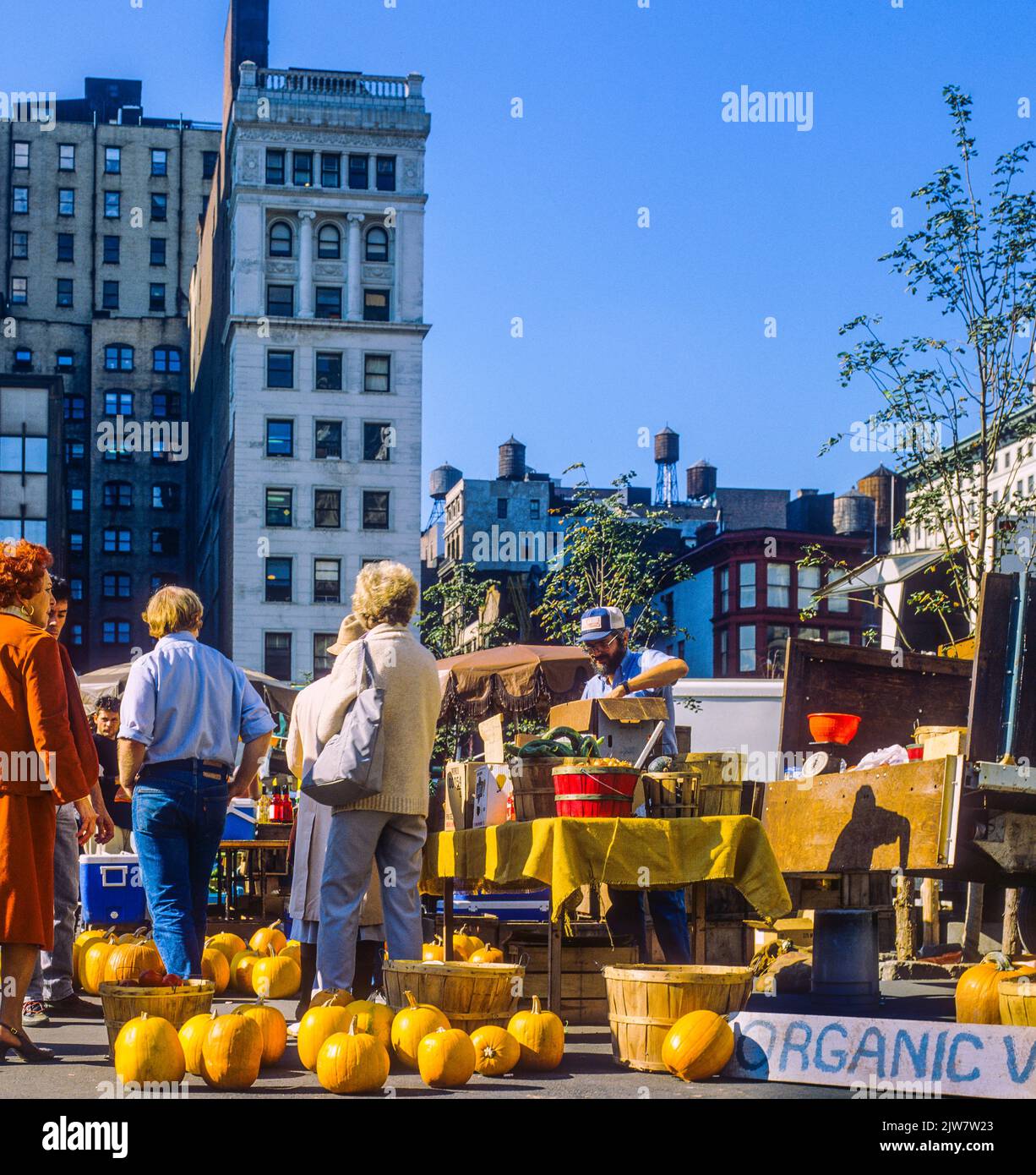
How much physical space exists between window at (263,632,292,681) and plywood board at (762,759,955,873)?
2117 inches

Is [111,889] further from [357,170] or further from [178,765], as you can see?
[357,170]

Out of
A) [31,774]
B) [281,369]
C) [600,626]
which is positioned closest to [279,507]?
[281,369]

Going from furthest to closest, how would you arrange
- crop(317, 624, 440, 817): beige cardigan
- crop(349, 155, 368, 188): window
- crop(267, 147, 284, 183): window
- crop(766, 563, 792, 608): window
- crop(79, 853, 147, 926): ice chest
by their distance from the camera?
crop(766, 563, 792, 608): window, crop(349, 155, 368, 188): window, crop(267, 147, 284, 183): window, crop(79, 853, 147, 926): ice chest, crop(317, 624, 440, 817): beige cardigan

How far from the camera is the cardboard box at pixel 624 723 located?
8875 mm

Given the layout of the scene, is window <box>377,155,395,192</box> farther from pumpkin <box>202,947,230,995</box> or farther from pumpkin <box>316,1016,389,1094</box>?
pumpkin <box>316,1016,389,1094</box>

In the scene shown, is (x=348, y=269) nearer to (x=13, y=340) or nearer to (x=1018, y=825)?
(x=13, y=340)

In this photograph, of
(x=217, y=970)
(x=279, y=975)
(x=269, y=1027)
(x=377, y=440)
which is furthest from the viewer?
(x=377, y=440)

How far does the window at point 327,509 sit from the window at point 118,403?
2555cm

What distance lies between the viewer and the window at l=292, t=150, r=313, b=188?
65312 millimetres

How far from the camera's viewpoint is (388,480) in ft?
209

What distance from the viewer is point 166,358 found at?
3376 inches

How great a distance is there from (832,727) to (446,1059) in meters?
3.79

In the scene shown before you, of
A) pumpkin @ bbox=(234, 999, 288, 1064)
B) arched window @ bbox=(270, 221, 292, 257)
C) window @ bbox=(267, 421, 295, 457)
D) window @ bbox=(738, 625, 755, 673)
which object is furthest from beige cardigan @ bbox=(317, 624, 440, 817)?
window @ bbox=(738, 625, 755, 673)
